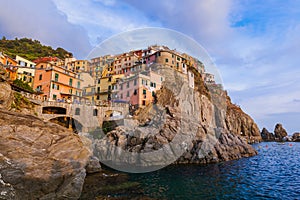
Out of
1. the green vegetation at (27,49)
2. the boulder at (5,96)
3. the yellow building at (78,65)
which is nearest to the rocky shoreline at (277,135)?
the yellow building at (78,65)

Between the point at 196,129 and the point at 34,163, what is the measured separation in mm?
24326

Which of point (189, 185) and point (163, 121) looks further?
point (163, 121)

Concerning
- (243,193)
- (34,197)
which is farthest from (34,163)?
(243,193)

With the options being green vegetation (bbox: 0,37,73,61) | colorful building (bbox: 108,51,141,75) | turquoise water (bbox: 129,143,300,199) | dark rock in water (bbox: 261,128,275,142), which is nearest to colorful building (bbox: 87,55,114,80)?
colorful building (bbox: 108,51,141,75)

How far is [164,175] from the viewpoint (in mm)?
18797

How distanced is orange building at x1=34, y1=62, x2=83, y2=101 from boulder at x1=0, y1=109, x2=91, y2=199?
28.2 m

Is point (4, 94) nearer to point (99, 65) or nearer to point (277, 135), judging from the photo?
point (99, 65)

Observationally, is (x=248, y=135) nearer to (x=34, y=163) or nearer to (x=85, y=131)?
(x=85, y=131)

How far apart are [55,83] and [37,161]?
106 feet

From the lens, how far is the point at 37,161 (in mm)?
9664

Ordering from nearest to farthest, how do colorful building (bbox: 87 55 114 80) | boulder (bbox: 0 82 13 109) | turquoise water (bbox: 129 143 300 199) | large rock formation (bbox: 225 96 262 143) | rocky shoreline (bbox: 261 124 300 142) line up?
turquoise water (bbox: 129 143 300 199), boulder (bbox: 0 82 13 109), colorful building (bbox: 87 55 114 80), large rock formation (bbox: 225 96 262 143), rocky shoreline (bbox: 261 124 300 142)

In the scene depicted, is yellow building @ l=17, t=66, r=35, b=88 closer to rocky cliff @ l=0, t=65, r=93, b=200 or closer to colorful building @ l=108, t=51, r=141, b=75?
colorful building @ l=108, t=51, r=141, b=75

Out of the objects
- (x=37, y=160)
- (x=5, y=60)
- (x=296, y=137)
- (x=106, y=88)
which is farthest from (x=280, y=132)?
(x=5, y=60)

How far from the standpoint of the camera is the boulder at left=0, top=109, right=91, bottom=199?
902 cm
